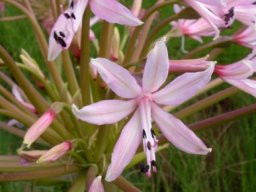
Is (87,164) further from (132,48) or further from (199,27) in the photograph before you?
(199,27)

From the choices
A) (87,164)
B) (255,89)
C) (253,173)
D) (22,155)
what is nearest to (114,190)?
(87,164)

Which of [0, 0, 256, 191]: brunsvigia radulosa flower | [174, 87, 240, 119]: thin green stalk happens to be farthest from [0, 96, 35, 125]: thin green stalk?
[174, 87, 240, 119]: thin green stalk

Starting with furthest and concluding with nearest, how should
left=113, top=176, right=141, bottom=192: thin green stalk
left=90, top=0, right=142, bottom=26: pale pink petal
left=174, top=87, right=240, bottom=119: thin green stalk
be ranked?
1. left=174, top=87, right=240, bottom=119: thin green stalk
2. left=113, top=176, right=141, bottom=192: thin green stalk
3. left=90, top=0, right=142, bottom=26: pale pink petal

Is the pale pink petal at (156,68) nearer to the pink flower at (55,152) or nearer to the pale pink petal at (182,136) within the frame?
the pale pink petal at (182,136)

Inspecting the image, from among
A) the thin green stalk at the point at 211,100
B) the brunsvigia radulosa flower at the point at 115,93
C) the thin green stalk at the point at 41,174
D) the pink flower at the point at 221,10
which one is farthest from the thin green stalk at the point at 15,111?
the pink flower at the point at 221,10

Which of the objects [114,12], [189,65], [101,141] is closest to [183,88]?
[189,65]

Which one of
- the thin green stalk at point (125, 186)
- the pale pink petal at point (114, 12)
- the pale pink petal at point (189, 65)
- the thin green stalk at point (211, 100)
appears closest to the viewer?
the pale pink petal at point (114, 12)

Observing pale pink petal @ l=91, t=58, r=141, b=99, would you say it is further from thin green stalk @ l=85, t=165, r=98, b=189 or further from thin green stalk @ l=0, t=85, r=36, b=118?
thin green stalk @ l=0, t=85, r=36, b=118
